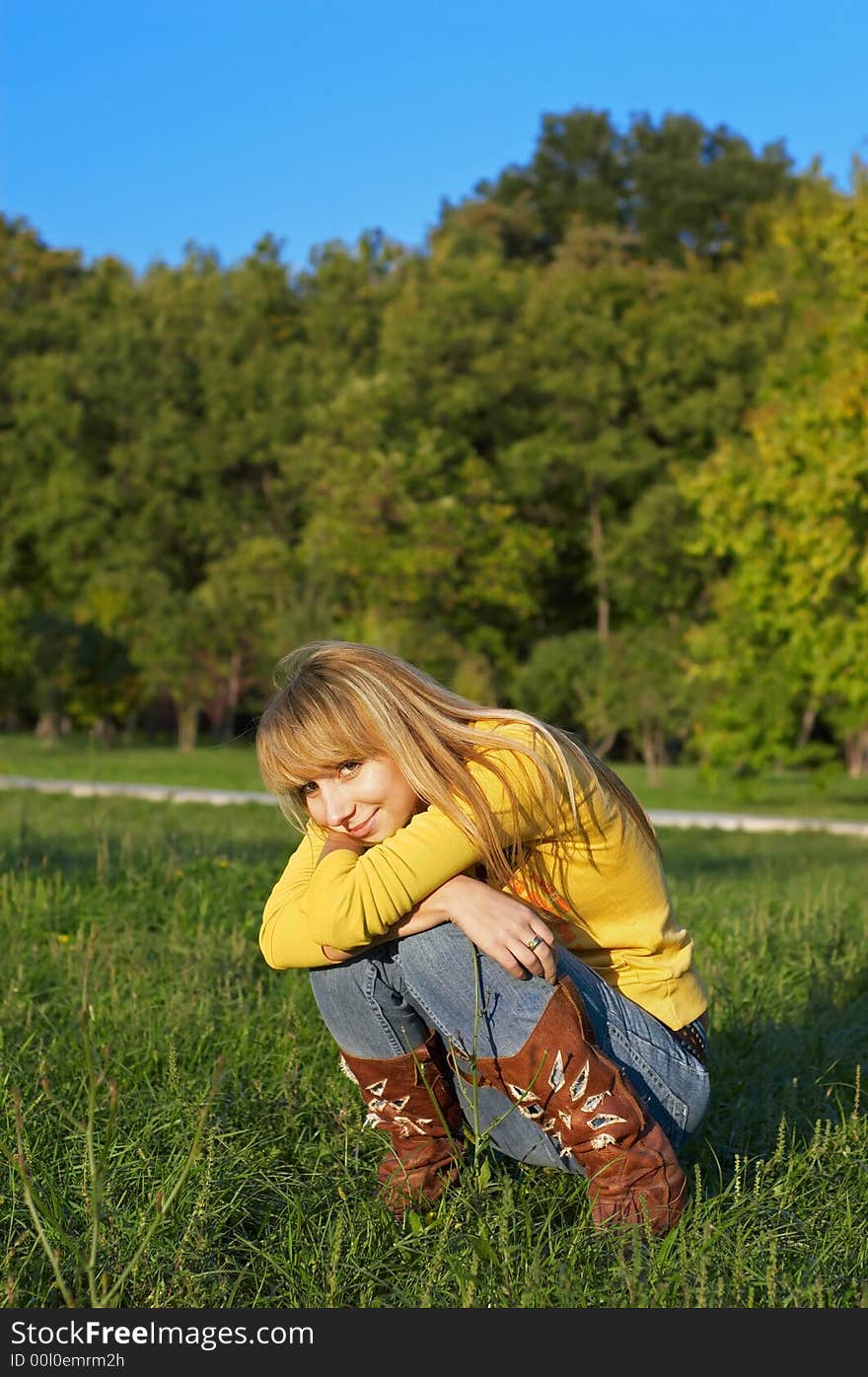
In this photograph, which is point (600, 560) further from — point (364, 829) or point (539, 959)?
point (539, 959)

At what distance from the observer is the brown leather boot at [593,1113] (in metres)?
2.36

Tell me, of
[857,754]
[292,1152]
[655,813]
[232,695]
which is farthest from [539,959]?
[232,695]

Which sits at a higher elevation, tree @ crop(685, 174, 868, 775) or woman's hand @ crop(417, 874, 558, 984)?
tree @ crop(685, 174, 868, 775)

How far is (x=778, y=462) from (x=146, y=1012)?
13.3 metres

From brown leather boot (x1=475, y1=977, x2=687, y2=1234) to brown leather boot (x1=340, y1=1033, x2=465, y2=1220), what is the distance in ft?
0.54

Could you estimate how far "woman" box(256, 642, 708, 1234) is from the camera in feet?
7.82

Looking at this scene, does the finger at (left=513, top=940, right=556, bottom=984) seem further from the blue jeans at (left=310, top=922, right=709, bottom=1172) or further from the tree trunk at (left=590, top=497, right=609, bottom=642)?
the tree trunk at (left=590, top=497, right=609, bottom=642)

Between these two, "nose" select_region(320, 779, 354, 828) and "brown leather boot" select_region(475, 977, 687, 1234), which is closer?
"brown leather boot" select_region(475, 977, 687, 1234)

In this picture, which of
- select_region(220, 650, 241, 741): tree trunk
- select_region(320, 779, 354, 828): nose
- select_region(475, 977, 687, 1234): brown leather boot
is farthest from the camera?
select_region(220, 650, 241, 741): tree trunk

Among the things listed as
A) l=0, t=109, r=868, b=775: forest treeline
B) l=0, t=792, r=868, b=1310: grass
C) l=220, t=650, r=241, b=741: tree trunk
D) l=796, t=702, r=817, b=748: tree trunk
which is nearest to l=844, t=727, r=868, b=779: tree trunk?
l=0, t=109, r=868, b=775: forest treeline

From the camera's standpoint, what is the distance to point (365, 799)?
2588 mm

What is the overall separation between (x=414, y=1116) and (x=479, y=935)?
48 cm

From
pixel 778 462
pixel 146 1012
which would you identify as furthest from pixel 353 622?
pixel 146 1012

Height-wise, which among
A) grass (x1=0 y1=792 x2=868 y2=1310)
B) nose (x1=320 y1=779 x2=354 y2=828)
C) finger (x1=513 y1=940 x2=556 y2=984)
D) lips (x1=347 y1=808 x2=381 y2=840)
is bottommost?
grass (x1=0 y1=792 x2=868 y2=1310)
